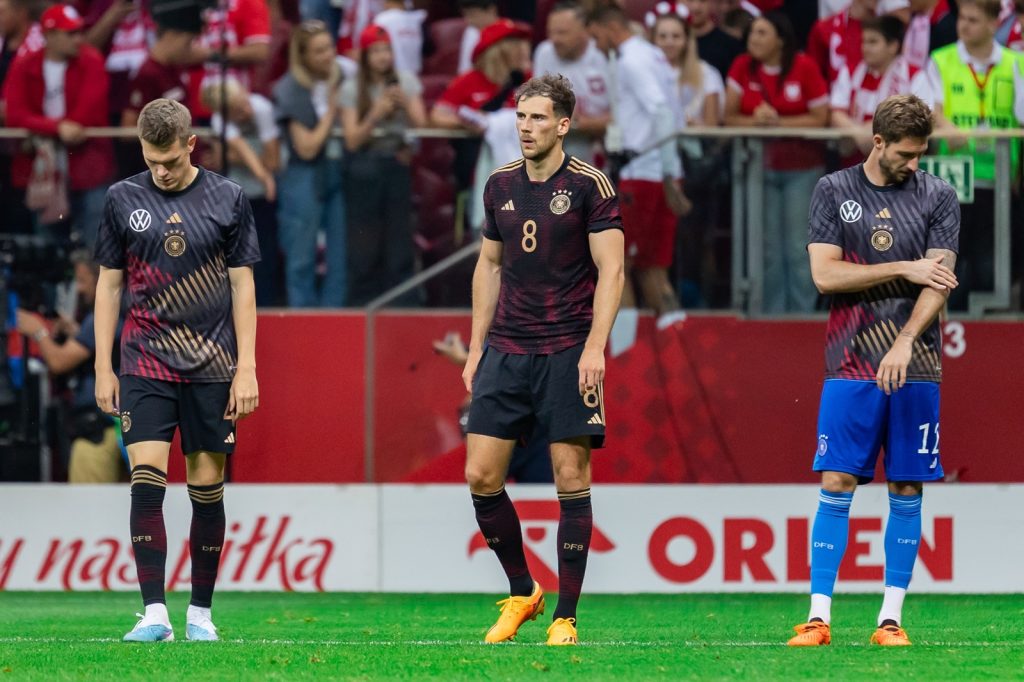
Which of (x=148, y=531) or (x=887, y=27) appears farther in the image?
(x=887, y=27)

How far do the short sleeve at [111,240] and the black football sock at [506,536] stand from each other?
1.68 meters

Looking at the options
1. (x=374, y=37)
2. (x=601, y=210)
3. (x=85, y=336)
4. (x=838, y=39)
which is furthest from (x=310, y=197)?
(x=601, y=210)

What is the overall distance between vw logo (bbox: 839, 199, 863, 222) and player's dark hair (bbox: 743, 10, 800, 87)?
460cm

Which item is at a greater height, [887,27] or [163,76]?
[887,27]

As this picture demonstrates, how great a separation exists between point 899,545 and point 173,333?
2940 millimetres

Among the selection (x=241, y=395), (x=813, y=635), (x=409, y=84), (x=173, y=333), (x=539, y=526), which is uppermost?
(x=409, y=84)

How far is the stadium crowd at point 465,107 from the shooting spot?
10.5m

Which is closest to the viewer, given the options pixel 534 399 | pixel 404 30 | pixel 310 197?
pixel 534 399

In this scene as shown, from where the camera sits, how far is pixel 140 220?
6941 millimetres

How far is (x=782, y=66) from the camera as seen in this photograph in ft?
37.3

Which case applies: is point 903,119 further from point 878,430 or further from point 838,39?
point 838,39

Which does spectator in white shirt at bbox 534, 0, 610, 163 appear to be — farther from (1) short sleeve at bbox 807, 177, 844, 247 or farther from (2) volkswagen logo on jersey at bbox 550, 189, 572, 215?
(2) volkswagen logo on jersey at bbox 550, 189, 572, 215

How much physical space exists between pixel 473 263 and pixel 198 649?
4.51 meters

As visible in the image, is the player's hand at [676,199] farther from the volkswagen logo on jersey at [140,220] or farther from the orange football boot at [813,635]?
the volkswagen logo on jersey at [140,220]
